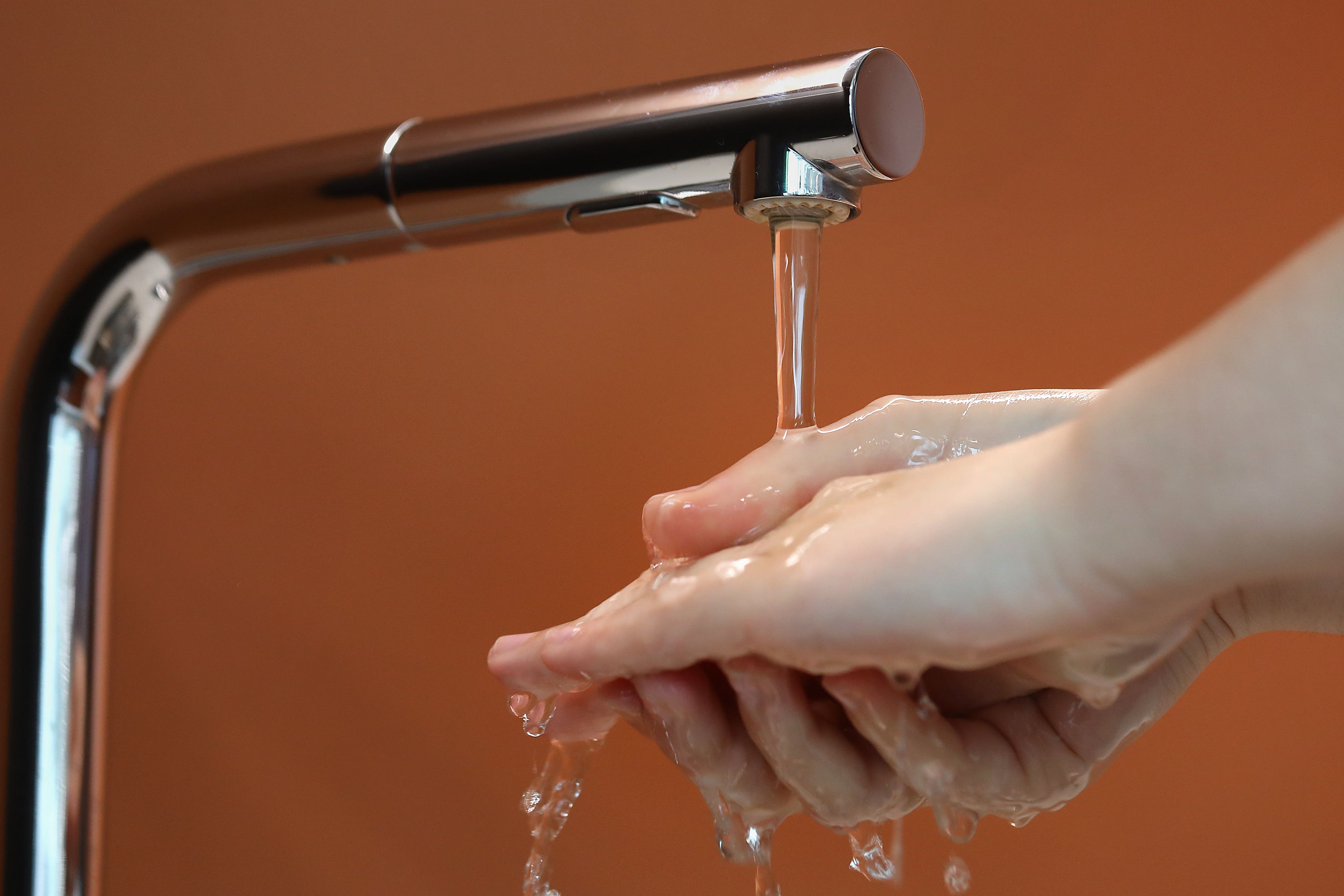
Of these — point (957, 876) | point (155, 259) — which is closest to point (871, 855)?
point (957, 876)

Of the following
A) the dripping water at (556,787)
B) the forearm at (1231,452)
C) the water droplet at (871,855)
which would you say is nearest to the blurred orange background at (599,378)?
the dripping water at (556,787)

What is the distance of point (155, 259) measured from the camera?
0.47m

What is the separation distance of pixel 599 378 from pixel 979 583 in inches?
36.3

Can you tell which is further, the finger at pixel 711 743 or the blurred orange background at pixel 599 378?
the blurred orange background at pixel 599 378

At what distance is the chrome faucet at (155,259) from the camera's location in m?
0.43

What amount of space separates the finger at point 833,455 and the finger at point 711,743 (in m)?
0.08

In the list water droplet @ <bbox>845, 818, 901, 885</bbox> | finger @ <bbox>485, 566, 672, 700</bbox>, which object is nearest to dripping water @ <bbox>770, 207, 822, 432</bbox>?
finger @ <bbox>485, 566, 672, 700</bbox>

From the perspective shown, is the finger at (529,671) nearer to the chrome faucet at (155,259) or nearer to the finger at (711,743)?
the finger at (711,743)

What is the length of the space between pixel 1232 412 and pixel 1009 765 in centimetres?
24

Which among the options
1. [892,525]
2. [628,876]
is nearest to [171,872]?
[628,876]

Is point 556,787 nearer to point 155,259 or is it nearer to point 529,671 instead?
point 529,671

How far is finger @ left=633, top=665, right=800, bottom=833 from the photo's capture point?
1.49 feet

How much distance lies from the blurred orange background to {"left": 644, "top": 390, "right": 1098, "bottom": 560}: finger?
66cm

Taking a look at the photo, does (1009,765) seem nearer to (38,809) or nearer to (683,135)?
(683,135)
